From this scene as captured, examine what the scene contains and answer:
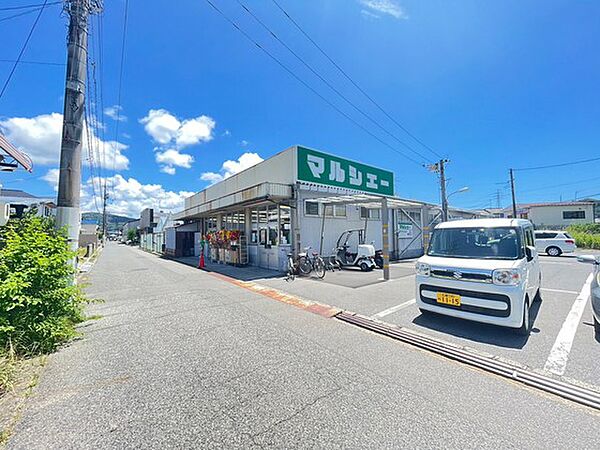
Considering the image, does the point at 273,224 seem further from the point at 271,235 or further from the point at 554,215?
the point at 554,215

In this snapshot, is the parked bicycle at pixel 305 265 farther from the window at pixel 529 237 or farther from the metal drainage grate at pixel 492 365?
the window at pixel 529 237

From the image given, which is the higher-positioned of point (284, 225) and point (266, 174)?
point (266, 174)

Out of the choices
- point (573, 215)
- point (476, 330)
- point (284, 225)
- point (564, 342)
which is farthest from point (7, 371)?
point (573, 215)

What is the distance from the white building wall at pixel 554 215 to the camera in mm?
32219

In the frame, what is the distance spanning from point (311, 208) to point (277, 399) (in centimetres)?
957

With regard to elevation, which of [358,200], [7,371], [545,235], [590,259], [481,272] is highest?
[358,200]

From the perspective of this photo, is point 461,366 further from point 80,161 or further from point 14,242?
point 80,161

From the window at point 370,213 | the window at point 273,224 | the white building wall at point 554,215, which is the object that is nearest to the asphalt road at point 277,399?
the window at point 273,224

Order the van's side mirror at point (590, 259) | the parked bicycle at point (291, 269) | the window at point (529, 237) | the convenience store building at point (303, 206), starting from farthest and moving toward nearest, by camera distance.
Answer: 1. the convenience store building at point (303, 206)
2. the parked bicycle at point (291, 269)
3. the window at point (529, 237)
4. the van's side mirror at point (590, 259)

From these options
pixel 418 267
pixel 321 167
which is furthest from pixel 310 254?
pixel 418 267

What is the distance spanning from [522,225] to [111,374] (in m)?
6.89

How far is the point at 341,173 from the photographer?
13.5 metres

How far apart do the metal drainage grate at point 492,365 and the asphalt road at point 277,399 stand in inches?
6.1

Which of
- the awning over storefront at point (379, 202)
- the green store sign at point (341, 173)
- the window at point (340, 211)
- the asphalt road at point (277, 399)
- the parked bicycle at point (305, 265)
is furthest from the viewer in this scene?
the window at point (340, 211)
